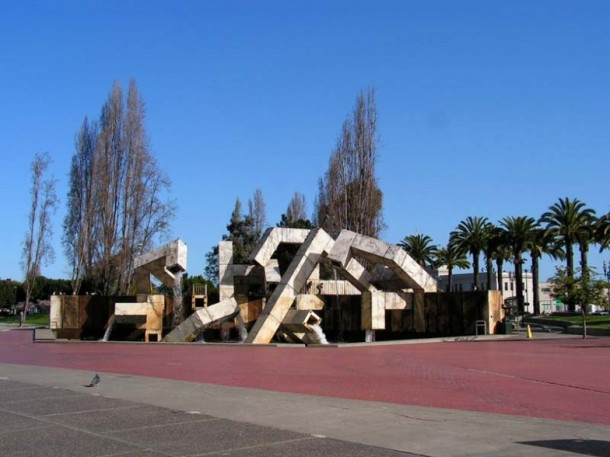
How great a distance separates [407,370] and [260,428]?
28.1ft

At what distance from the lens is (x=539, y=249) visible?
63.6m

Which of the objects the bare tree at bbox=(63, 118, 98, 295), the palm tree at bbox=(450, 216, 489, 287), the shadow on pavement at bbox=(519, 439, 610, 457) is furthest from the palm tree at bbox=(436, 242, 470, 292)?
the shadow on pavement at bbox=(519, 439, 610, 457)

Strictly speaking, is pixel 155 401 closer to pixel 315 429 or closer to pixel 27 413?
pixel 27 413

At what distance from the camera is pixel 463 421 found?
8703 mm

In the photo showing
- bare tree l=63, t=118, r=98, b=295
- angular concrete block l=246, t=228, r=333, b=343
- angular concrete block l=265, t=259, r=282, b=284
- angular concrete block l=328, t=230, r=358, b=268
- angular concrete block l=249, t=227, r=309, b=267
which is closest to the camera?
angular concrete block l=246, t=228, r=333, b=343

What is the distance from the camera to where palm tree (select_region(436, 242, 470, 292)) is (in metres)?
71.1

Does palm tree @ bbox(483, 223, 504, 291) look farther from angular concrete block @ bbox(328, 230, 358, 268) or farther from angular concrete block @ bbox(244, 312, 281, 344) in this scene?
angular concrete block @ bbox(244, 312, 281, 344)

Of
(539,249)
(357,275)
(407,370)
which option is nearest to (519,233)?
(539,249)

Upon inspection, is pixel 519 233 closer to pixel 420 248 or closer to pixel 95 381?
pixel 420 248

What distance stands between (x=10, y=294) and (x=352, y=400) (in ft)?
335

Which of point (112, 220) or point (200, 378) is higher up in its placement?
point (112, 220)

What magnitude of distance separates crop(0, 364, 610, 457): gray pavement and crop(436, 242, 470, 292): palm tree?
2388 inches

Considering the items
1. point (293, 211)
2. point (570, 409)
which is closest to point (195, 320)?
point (570, 409)

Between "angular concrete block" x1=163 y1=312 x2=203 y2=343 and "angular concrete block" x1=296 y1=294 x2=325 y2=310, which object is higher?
"angular concrete block" x1=296 y1=294 x2=325 y2=310
